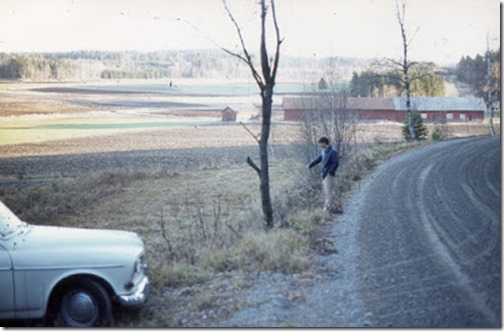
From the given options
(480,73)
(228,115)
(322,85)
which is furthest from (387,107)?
(480,73)

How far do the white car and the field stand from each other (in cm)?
39

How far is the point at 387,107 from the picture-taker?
26.6 metres

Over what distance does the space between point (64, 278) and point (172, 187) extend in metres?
12.6

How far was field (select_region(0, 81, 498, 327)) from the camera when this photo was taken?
6.77m

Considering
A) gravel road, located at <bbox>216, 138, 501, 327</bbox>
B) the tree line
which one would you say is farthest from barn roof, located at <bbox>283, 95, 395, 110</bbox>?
gravel road, located at <bbox>216, 138, 501, 327</bbox>

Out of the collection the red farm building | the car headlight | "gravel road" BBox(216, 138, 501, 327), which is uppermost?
the red farm building

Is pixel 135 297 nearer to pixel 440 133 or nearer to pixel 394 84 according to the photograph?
pixel 440 133

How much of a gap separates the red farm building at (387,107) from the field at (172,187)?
0.52 metres

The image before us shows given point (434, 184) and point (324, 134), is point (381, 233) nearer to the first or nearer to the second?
point (434, 184)

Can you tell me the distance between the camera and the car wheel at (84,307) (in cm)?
531

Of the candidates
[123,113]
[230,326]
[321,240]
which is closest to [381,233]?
[321,240]

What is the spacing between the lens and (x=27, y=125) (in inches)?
499

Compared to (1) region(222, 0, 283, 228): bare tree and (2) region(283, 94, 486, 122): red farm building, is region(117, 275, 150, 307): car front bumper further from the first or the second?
(2) region(283, 94, 486, 122): red farm building

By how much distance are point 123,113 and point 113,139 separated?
89 cm
